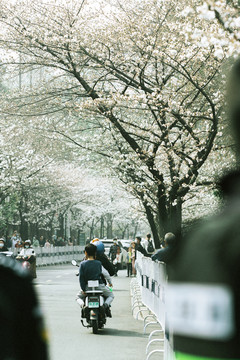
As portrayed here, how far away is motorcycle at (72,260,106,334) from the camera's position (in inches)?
472

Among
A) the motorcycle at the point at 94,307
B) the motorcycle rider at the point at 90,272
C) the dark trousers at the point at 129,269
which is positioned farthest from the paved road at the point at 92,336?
the dark trousers at the point at 129,269

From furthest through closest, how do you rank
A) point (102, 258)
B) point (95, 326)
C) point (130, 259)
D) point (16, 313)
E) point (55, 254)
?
point (55, 254) < point (130, 259) < point (102, 258) < point (95, 326) < point (16, 313)

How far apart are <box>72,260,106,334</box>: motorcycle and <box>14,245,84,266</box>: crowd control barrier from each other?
2796 cm

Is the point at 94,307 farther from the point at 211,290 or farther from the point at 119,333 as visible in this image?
the point at 211,290

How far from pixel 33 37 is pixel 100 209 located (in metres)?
59.2

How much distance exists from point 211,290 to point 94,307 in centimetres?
1104

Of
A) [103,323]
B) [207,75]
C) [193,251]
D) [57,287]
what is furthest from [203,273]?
[57,287]

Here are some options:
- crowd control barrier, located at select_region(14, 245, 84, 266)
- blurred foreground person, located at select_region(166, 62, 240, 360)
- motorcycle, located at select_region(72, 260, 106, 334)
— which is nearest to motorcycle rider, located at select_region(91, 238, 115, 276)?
motorcycle, located at select_region(72, 260, 106, 334)

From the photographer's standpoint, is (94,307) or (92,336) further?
(94,307)

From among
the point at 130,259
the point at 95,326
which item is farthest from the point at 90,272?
the point at 130,259

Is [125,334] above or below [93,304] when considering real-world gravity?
below

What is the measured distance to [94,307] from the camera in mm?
12109

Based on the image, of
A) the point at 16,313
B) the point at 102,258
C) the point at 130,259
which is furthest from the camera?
the point at 130,259

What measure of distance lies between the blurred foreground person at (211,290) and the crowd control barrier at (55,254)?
128 ft
